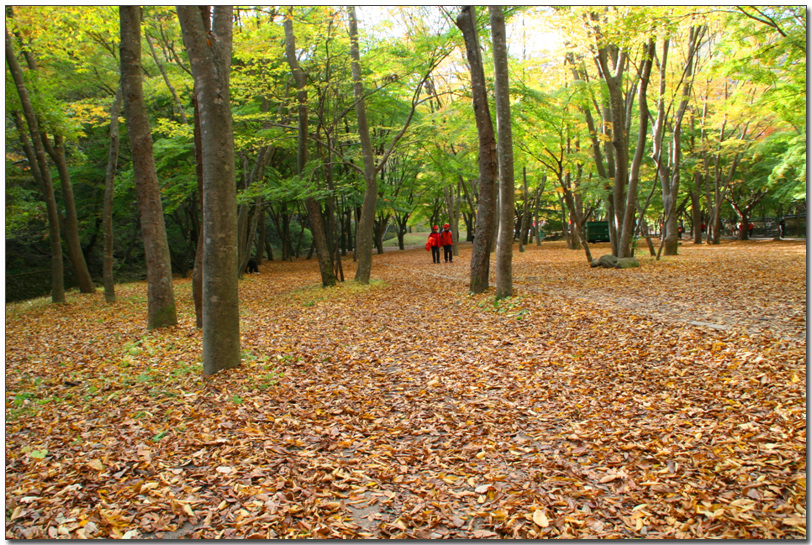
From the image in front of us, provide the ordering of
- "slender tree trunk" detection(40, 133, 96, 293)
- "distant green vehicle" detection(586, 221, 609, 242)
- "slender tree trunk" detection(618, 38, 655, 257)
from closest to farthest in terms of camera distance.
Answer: "slender tree trunk" detection(40, 133, 96, 293), "slender tree trunk" detection(618, 38, 655, 257), "distant green vehicle" detection(586, 221, 609, 242)

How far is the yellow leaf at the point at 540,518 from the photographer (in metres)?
2.52

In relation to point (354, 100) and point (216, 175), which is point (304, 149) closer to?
point (354, 100)

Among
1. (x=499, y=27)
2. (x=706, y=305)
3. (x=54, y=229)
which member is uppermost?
(x=499, y=27)

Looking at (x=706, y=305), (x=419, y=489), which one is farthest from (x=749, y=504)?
(x=706, y=305)

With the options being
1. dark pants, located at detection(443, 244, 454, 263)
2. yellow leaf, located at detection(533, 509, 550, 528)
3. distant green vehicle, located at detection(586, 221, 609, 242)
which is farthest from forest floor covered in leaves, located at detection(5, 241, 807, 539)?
distant green vehicle, located at detection(586, 221, 609, 242)

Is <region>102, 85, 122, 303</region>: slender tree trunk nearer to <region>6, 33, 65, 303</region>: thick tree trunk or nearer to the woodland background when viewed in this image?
the woodland background

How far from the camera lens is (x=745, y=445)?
309 cm

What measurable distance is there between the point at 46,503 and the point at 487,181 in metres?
7.85

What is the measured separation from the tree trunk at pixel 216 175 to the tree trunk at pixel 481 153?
4989 mm

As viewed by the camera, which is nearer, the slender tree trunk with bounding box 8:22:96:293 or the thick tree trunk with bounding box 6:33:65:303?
the thick tree trunk with bounding box 6:33:65:303

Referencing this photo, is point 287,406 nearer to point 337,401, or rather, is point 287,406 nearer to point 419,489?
point 337,401

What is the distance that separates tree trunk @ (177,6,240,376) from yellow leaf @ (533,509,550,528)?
3.59m

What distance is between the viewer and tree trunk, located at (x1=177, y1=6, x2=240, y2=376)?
4508 mm

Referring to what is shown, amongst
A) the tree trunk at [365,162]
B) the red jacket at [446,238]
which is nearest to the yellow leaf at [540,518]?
the tree trunk at [365,162]
